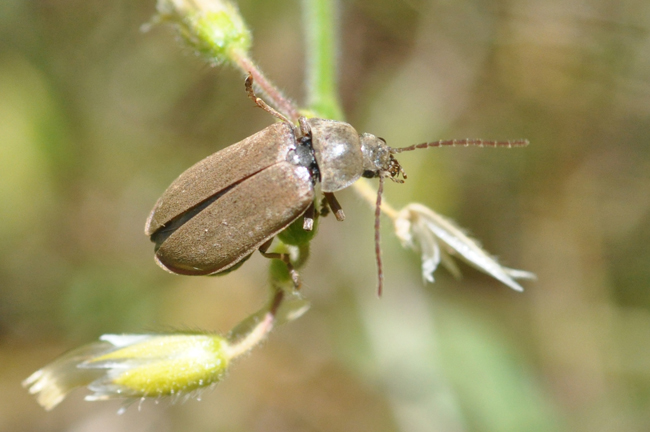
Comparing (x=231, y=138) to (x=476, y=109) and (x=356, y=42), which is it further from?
(x=476, y=109)

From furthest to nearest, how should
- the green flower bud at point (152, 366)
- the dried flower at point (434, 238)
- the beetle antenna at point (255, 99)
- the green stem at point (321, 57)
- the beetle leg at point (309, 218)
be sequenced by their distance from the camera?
1. the green stem at point (321, 57)
2. the dried flower at point (434, 238)
3. the beetle antenna at point (255, 99)
4. the beetle leg at point (309, 218)
5. the green flower bud at point (152, 366)

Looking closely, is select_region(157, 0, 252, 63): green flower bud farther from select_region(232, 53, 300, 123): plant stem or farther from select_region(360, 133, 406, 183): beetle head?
select_region(360, 133, 406, 183): beetle head

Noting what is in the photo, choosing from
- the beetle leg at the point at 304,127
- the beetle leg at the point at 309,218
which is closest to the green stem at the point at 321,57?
the beetle leg at the point at 304,127

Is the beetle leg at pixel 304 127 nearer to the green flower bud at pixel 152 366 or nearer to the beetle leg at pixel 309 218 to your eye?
the beetle leg at pixel 309 218

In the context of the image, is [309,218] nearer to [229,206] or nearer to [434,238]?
[229,206]

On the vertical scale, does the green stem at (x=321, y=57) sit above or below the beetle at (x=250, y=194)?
above

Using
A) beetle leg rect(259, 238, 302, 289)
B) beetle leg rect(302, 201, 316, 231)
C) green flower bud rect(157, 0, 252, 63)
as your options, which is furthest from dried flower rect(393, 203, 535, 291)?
green flower bud rect(157, 0, 252, 63)
